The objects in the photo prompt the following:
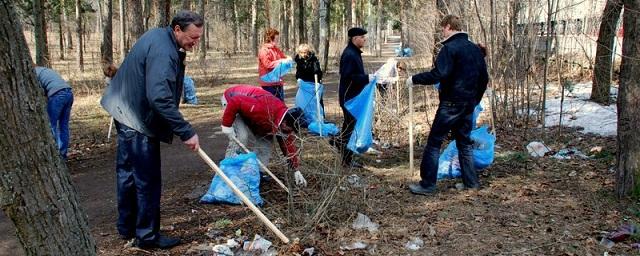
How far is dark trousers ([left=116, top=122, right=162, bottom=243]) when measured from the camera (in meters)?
3.48

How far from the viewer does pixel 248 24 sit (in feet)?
115

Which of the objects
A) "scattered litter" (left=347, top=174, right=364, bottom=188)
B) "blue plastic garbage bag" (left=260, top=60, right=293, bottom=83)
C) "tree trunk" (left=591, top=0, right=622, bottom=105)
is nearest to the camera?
"scattered litter" (left=347, top=174, right=364, bottom=188)

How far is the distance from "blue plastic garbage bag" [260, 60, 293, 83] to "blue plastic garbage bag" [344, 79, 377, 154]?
1.89 meters

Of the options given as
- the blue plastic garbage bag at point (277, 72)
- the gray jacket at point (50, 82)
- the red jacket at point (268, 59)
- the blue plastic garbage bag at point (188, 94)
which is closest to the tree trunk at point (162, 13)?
the blue plastic garbage bag at point (188, 94)

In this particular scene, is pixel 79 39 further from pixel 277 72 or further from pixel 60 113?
pixel 60 113

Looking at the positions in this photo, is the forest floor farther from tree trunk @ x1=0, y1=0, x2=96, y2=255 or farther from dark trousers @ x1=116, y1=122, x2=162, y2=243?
tree trunk @ x1=0, y1=0, x2=96, y2=255

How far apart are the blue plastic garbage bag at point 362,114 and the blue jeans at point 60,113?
9.65 ft

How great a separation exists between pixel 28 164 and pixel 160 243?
1657mm

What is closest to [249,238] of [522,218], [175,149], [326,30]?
[522,218]

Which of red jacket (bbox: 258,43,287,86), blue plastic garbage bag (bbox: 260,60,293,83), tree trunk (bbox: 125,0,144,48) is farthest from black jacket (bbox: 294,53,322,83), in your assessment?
tree trunk (bbox: 125,0,144,48)

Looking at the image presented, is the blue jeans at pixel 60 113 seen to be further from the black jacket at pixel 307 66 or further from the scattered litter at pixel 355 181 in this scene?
the black jacket at pixel 307 66

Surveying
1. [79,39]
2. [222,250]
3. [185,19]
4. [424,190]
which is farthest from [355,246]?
[79,39]

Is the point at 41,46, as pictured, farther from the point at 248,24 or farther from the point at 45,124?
the point at 248,24

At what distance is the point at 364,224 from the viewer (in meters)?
4.03
